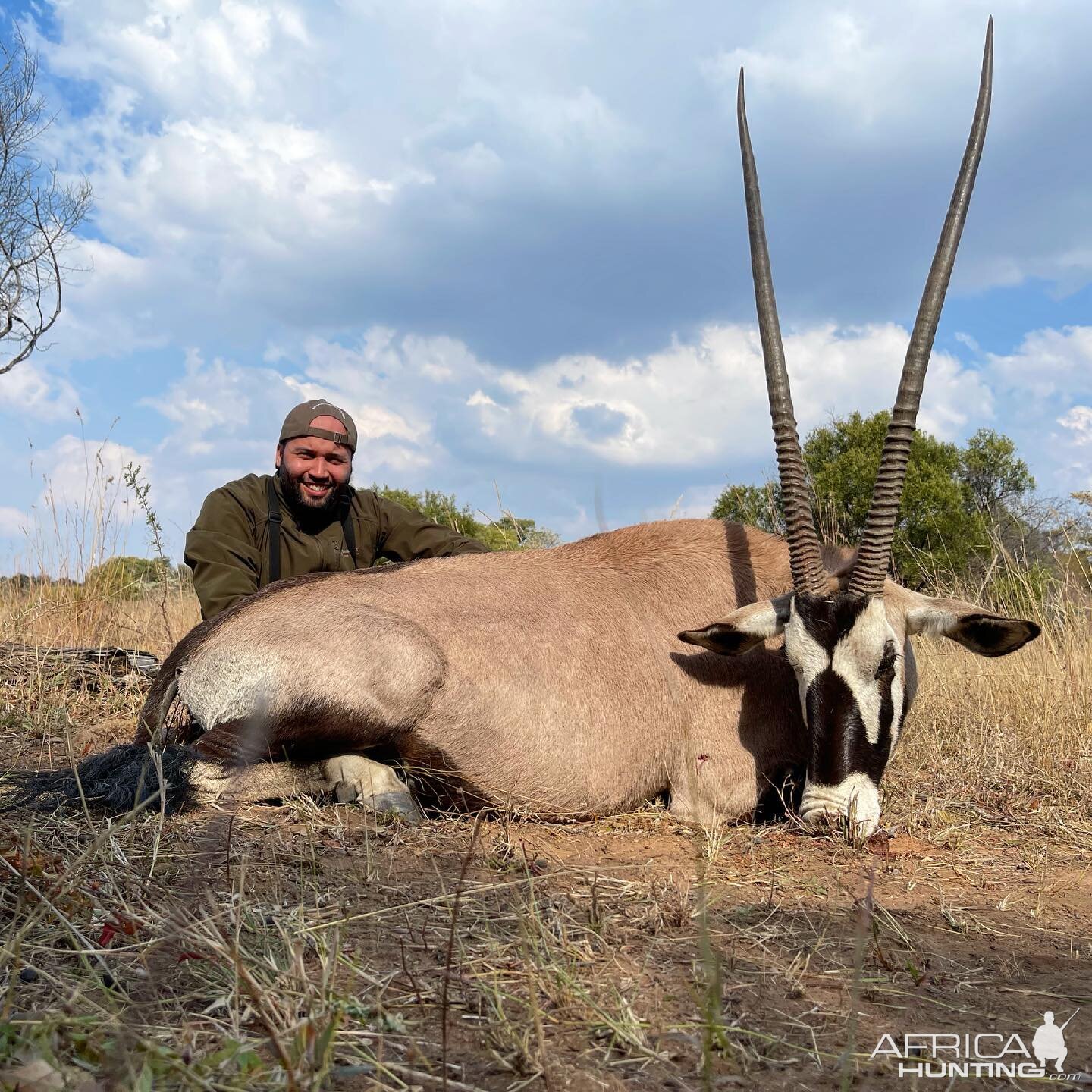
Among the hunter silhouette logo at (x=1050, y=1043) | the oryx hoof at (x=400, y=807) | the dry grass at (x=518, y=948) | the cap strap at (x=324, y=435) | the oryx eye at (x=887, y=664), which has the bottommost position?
the hunter silhouette logo at (x=1050, y=1043)

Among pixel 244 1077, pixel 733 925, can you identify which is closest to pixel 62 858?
pixel 244 1077

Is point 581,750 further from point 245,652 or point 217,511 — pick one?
point 217,511

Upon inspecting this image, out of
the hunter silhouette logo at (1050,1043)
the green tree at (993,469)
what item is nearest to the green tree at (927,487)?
the green tree at (993,469)

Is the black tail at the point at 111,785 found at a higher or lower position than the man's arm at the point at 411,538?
lower

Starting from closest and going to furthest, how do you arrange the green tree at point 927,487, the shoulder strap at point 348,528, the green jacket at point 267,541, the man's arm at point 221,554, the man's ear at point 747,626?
the man's ear at point 747,626
the man's arm at point 221,554
the green jacket at point 267,541
the shoulder strap at point 348,528
the green tree at point 927,487

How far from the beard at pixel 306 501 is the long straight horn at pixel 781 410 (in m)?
2.96

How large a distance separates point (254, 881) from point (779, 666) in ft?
8.39

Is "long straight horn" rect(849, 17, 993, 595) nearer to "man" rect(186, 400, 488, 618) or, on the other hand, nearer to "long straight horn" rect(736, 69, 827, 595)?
"long straight horn" rect(736, 69, 827, 595)

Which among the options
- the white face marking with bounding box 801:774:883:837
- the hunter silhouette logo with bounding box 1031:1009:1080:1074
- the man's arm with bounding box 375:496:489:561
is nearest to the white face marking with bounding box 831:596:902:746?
the white face marking with bounding box 801:774:883:837

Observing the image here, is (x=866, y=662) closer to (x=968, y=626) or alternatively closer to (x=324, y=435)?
(x=968, y=626)

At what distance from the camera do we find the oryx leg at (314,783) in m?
3.76

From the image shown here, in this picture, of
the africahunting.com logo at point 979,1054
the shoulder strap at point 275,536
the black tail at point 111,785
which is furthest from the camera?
the shoulder strap at point 275,536

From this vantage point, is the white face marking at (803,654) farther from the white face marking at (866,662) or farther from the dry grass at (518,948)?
the dry grass at (518,948)

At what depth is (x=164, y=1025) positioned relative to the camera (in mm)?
1718
